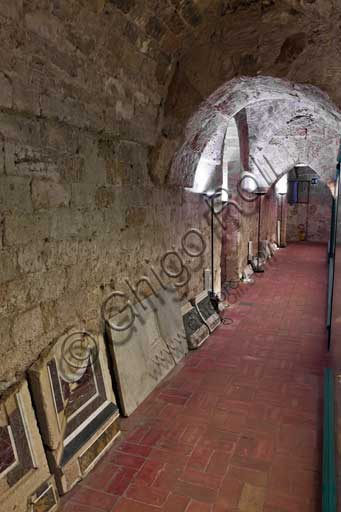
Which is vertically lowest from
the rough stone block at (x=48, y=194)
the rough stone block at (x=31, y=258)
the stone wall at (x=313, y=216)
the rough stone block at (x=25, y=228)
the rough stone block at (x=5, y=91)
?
the stone wall at (x=313, y=216)

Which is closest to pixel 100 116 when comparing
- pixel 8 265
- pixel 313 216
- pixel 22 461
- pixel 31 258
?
pixel 31 258

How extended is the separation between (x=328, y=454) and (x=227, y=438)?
0.75 metres

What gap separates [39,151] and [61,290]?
94 centimetres

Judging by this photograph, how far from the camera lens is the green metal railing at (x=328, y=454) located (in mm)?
2240

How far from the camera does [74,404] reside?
2.69 m

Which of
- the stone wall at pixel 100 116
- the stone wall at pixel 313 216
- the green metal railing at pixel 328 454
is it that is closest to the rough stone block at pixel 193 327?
the stone wall at pixel 100 116

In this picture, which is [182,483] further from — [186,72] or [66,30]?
[186,72]

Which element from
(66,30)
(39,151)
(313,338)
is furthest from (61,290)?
(313,338)

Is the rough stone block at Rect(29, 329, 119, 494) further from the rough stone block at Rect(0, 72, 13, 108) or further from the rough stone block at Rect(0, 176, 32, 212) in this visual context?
the rough stone block at Rect(0, 72, 13, 108)

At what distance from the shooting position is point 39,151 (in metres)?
2.34

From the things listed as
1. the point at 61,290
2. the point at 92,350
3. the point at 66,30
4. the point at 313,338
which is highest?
the point at 66,30

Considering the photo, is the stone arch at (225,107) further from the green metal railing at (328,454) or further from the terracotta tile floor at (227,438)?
the green metal railing at (328,454)

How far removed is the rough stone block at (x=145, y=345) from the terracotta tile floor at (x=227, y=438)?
0.14 metres

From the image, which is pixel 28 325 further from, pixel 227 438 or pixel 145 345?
pixel 227 438
